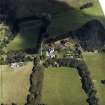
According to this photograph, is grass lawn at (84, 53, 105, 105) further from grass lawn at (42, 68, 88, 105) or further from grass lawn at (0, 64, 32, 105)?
grass lawn at (0, 64, 32, 105)

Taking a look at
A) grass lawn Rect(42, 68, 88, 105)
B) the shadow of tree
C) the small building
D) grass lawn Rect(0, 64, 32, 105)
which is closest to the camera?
grass lawn Rect(42, 68, 88, 105)

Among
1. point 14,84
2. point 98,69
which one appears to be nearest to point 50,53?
point 98,69

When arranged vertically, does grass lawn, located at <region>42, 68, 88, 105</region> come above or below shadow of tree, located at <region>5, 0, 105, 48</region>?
below

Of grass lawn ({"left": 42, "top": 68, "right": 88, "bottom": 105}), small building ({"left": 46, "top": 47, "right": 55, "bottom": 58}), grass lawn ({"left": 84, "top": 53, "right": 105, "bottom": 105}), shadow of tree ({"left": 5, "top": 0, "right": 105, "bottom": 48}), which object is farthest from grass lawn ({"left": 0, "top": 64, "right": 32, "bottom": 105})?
grass lawn ({"left": 84, "top": 53, "right": 105, "bottom": 105})

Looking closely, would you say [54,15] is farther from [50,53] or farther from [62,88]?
[62,88]

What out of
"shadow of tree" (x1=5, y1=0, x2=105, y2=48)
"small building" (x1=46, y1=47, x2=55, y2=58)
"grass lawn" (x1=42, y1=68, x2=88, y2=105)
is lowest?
"grass lawn" (x1=42, y1=68, x2=88, y2=105)

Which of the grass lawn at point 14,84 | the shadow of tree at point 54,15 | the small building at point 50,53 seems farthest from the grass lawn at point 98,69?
the grass lawn at point 14,84
